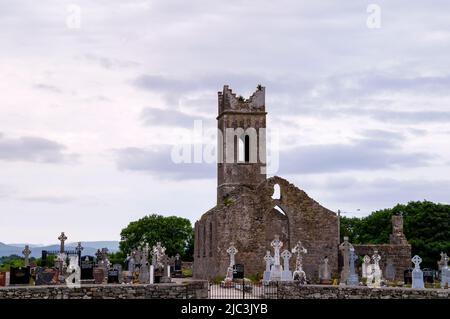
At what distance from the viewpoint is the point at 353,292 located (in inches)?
1193

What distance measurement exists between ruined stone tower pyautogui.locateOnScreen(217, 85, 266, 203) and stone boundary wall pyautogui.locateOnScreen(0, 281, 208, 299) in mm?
28345

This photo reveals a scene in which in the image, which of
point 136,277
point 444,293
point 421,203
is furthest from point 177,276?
point 444,293

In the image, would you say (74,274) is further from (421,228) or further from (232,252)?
(421,228)

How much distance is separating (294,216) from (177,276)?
12296mm

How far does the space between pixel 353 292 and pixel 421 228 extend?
147ft

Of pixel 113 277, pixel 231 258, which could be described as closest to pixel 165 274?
pixel 113 277

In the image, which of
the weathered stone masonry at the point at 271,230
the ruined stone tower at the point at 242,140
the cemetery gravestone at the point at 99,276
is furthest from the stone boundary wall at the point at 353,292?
the ruined stone tower at the point at 242,140

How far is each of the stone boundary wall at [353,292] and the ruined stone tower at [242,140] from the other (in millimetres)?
27761

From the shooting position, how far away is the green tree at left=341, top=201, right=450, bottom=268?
2744 inches

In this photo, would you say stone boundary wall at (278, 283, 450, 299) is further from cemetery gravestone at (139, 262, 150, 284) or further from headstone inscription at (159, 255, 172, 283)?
headstone inscription at (159, 255, 172, 283)

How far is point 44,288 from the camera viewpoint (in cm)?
2970

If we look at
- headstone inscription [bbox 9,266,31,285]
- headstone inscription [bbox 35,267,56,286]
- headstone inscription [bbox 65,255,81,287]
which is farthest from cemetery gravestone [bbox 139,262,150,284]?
headstone inscription [bbox 9,266,31,285]

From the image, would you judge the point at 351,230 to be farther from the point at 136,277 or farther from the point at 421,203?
the point at 136,277

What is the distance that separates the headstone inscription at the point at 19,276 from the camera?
31516mm
